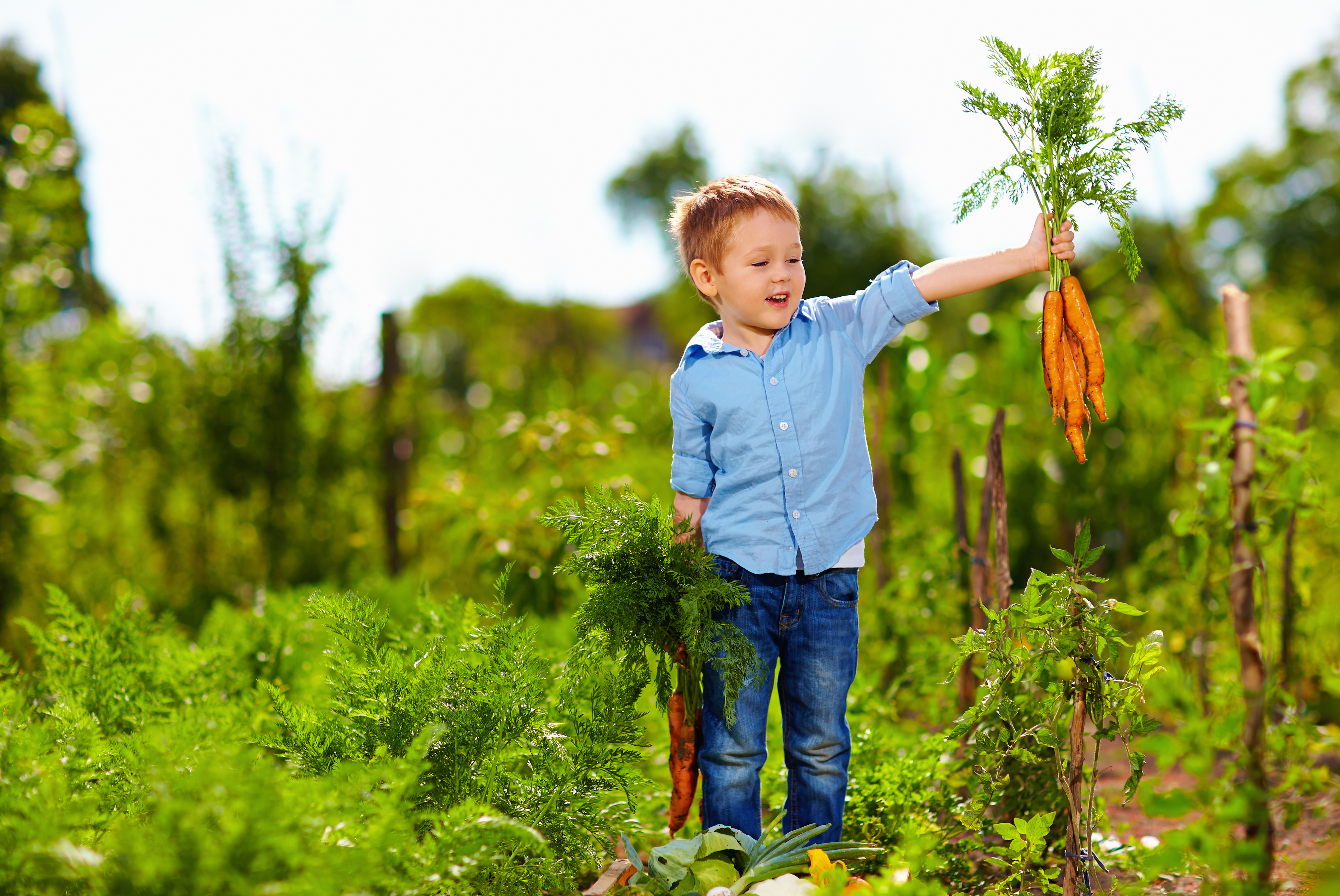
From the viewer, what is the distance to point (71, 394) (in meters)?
5.12

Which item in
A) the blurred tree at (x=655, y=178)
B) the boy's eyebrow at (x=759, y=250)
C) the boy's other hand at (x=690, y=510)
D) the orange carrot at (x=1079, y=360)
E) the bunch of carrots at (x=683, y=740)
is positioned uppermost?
the blurred tree at (x=655, y=178)

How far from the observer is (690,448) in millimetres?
2168

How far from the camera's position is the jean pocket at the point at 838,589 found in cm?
207

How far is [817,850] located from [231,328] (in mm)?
4489

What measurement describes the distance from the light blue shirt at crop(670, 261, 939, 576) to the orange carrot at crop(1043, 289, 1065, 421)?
0.80ft

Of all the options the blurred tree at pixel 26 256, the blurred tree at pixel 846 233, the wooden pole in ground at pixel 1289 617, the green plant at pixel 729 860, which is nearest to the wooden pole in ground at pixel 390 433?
the blurred tree at pixel 26 256

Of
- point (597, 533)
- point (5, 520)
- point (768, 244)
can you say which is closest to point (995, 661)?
point (597, 533)

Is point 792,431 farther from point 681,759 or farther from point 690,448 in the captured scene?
point 681,759

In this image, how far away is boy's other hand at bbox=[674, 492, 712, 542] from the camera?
210cm

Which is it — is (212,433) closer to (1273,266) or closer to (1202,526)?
(1202,526)

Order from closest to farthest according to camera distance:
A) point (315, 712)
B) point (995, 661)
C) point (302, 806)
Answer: point (302, 806) → point (995, 661) → point (315, 712)

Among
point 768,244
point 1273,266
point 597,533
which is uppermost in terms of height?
point 1273,266

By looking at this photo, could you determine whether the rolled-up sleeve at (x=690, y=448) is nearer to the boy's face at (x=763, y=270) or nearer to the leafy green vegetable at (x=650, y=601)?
the leafy green vegetable at (x=650, y=601)

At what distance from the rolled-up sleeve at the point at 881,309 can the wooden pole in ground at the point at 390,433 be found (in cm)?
367
